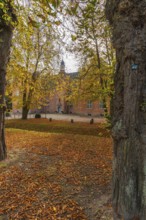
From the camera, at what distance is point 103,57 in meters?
14.2

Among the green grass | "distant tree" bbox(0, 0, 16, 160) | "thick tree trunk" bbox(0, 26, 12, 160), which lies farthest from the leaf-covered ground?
the green grass

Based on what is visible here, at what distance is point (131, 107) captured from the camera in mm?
2340

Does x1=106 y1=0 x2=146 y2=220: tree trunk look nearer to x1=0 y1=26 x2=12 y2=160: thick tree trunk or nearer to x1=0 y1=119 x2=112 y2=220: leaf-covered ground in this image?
x1=0 y1=119 x2=112 y2=220: leaf-covered ground

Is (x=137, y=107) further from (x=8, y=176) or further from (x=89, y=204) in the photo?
(x=8, y=176)

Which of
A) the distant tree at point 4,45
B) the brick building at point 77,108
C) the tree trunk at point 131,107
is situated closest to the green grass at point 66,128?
the distant tree at point 4,45

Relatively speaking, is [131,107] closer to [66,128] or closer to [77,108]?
[66,128]

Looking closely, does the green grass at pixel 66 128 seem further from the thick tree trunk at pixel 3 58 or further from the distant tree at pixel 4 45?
the distant tree at pixel 4 45

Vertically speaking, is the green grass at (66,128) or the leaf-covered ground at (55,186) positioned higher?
the green grass at (66,128)

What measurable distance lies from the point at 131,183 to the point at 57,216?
1.76m

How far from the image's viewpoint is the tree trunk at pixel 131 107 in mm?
2281

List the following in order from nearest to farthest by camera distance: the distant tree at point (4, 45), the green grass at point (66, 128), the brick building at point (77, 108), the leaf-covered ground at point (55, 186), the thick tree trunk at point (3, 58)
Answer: the leaf-covered ground at point (55, 186), the distant tree at point (4, 45), the thick tree trunk at point (3, 58), the green grass at point (66, 128), the brick building at point (77, 108)

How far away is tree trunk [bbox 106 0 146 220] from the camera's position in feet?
7.48

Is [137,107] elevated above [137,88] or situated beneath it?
situated beneath

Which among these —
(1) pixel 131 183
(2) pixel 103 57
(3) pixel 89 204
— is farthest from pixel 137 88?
(2) pixel 103 57
